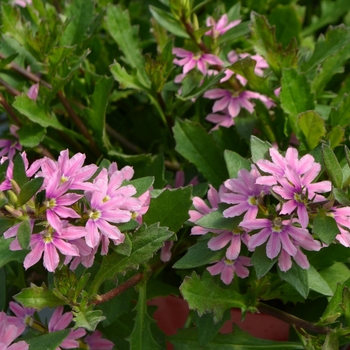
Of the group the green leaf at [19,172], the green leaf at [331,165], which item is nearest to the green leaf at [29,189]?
the green leaf at [19,172]

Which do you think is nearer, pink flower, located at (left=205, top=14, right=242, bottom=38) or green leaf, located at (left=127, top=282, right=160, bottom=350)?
green leaf, located at (left=127, top=282, right=160, bottom=350)

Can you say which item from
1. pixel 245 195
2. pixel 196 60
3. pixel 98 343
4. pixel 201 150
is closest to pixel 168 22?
pixel 196 60

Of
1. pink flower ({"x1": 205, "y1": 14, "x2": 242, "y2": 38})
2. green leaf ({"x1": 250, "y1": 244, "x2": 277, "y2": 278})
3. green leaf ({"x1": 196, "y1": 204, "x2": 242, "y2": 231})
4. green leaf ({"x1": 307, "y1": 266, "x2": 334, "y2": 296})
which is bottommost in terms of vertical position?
green leaf ({"x1": 307, "y1": 266, "x2": 334, "y2": 296})

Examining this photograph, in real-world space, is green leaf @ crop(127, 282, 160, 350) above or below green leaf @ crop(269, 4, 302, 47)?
below

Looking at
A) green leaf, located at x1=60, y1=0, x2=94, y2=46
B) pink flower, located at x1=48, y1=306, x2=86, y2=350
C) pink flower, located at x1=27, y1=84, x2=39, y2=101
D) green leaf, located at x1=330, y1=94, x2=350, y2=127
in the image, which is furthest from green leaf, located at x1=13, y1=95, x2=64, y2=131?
green leaf, located at x1=330, y1=94, x2=350, y2=127

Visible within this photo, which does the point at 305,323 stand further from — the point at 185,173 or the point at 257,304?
the point at 185,173

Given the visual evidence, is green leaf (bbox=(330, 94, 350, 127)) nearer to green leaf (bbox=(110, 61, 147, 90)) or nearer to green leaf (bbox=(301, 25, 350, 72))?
green leaf (bbox=(301, 25, 350, 72))
